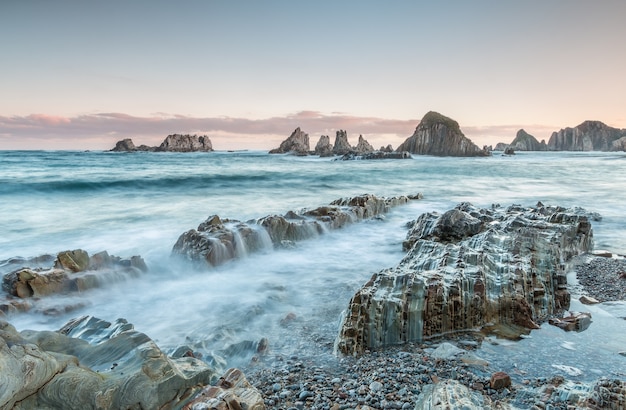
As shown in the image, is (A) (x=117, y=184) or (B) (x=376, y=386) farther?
(A) (x=117, y=184)

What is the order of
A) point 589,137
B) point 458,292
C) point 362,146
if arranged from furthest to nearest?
point 589,137
point 362,146
point 458,292

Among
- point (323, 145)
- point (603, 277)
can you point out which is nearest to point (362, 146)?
point (323, 145)

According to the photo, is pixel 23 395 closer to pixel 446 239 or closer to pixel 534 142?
pixel 446 239

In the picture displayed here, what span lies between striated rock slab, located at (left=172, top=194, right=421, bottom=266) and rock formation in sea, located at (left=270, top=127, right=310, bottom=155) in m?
99.6

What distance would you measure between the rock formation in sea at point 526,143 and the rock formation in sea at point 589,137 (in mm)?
7327

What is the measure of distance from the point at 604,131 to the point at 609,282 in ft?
586

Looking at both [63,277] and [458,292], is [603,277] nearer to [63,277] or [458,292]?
[458,292]

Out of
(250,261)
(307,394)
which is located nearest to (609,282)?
(307,394)

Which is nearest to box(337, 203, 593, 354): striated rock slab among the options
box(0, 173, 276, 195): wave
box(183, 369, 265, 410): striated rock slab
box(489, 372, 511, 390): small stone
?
box(489, 372, 511, 390): small stone

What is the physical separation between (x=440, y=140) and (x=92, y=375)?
104 meters

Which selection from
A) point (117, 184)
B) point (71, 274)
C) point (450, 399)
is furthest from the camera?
point (117, 184)

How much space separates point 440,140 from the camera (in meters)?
100

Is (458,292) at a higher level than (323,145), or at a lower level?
Answer: lower

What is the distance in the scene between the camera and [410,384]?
159 inches
